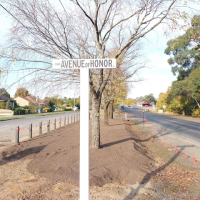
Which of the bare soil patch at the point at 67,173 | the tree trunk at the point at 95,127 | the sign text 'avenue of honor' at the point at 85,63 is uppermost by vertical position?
the sign text 'avenue of honor' at the point at 85,63

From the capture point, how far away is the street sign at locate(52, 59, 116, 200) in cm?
331

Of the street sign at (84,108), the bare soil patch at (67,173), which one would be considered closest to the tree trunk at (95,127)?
the bare soil patch at (67,173)

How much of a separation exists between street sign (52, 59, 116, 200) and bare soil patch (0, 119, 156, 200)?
3.97ft

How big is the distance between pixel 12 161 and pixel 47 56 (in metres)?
4.01

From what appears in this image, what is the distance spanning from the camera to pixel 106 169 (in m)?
5.83

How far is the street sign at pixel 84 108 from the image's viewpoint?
3.31m

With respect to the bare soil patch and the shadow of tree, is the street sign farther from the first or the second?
the shadow of tree

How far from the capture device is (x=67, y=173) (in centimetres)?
548

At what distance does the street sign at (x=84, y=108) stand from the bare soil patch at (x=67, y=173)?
47.7 inches

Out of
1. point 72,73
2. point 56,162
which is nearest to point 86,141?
point 56,162

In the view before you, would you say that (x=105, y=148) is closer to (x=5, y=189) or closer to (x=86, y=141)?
(x=5, y=189)

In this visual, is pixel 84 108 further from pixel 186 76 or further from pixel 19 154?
pixel 186 76

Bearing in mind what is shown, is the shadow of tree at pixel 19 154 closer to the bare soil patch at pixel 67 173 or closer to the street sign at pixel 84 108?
the bare soil patch at pixel 67 173

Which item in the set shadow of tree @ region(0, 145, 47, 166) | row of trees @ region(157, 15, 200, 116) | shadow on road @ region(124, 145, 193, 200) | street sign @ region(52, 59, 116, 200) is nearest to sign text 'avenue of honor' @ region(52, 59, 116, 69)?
street sign @ region(52, 59, 116, 200)
